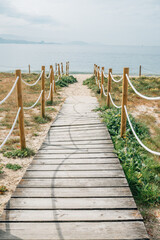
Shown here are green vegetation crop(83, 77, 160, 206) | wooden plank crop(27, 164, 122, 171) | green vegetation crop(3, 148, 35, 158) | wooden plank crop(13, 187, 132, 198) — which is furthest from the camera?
green vegetation crop(3, 148, 35, 158)

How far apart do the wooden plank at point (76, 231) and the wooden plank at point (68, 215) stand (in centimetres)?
6

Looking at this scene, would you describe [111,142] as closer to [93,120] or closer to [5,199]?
[93,120]

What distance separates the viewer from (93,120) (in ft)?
22.4

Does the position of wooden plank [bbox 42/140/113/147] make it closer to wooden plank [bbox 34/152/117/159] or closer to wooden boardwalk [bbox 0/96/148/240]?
wooden boardwalk [bbox 0/96/148/240]

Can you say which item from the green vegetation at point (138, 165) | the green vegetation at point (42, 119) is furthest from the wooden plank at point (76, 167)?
the green vegetation at point (42, 119)

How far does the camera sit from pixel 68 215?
264 centimetres

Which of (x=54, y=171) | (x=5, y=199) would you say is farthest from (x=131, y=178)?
(x=5, y=199)

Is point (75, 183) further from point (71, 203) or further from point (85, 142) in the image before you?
point (85, 142)

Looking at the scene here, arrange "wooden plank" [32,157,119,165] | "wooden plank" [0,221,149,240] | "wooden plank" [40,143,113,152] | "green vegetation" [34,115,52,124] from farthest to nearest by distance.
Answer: "green vegetation" [34,115,52,124] → "wooden plank" [40,143,113,152] → "wooden plank" [32,157,119,165] → "wooden plank" [0,221,149,240]

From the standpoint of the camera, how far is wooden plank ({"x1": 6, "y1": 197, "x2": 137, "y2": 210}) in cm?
279

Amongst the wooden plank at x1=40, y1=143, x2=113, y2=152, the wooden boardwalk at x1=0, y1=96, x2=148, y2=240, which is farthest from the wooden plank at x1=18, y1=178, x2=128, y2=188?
the wooden plank at x1=40, y1=143, x2=113, y2=152

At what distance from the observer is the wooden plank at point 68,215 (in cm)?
257

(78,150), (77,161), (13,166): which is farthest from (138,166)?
(13,166)

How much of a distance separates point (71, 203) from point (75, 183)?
1.61ft
